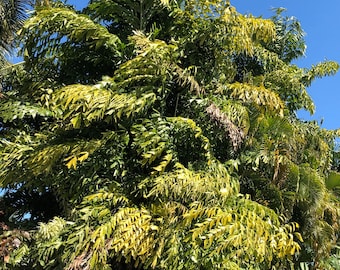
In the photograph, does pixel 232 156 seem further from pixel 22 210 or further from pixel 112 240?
pixel 22 210

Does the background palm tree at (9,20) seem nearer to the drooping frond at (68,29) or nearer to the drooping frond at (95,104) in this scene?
the drooping frond at (68,29)

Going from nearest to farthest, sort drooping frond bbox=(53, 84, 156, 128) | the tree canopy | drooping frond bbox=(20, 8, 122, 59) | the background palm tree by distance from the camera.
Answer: the tree canopy
drooping frond bbox=(53, 84, 156, 128)
drooping frond bbox=(20, 8, 122, 59)
the background palm tree

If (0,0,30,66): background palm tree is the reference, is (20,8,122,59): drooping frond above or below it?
below

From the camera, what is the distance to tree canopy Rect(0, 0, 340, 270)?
15.3ft

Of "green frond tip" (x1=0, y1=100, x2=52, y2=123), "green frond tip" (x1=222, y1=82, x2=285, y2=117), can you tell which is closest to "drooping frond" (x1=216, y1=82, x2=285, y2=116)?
"green frond tip" (x1=222, y1=82, x2=285, y2=117)

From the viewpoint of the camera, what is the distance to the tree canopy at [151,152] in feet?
15.3

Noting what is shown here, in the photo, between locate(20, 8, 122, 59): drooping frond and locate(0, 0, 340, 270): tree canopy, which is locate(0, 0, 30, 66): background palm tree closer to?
locate(0, 0, 340, 270): tree canopy

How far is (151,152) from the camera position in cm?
511

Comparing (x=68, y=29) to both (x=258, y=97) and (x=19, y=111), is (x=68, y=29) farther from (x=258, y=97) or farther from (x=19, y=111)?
(x=258, y=97)

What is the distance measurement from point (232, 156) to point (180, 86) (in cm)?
115

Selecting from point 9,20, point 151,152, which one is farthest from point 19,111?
point 9,20

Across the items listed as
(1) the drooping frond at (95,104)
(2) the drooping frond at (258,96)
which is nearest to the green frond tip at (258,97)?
(2) the drooping frond at (258,96)

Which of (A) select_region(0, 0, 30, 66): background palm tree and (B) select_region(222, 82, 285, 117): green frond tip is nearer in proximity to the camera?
(B) select_region(222, 82, 285, 117): green frond tip

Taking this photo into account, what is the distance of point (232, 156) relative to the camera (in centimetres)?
609
